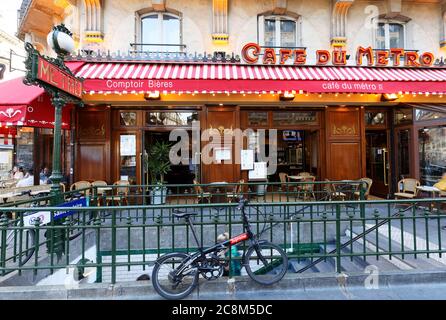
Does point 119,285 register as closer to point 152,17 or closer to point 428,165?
point 152,17

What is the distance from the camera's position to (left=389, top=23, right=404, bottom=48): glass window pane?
939 cm

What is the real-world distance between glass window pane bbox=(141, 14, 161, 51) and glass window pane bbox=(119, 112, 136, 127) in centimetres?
219

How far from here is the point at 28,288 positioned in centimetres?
334

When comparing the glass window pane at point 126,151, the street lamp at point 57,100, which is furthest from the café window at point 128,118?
the street lamp at point 57,100

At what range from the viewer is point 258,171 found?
908 cm

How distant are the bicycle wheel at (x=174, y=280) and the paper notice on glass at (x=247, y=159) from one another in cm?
544

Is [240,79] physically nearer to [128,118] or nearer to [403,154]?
[128,118]

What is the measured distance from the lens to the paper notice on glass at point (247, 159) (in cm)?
867

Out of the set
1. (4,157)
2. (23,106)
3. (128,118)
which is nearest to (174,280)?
(23,106)

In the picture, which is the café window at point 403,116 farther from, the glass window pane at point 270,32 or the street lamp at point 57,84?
the street lamp at point 57,84
